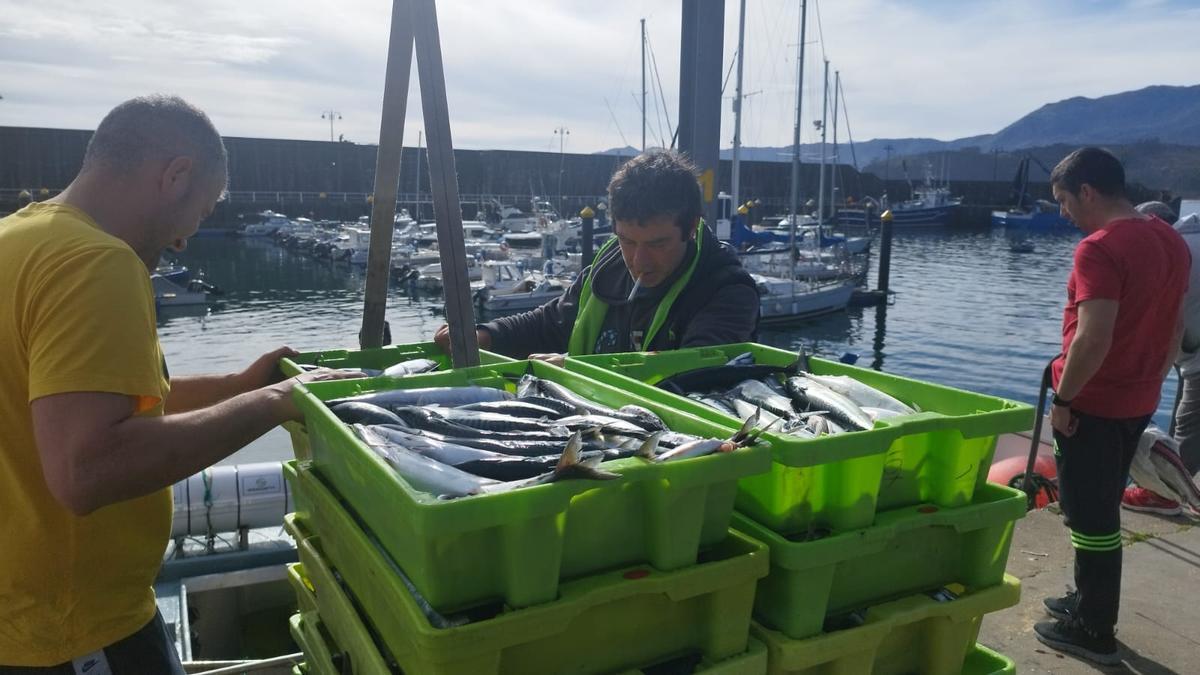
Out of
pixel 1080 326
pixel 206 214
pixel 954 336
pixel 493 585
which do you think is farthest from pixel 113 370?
pixel 954 336

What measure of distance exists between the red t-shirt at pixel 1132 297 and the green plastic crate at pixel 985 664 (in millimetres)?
2152

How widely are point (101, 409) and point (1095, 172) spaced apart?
4236mm

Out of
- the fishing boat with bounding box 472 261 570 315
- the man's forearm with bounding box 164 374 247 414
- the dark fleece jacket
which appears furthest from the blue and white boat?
the man's forearm with bounding box 164 374 247 414

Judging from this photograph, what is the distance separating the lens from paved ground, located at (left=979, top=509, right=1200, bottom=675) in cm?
369

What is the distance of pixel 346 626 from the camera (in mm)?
1867

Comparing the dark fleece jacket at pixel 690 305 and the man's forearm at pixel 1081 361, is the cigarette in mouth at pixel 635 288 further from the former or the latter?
the man's forearm at pixel 1081 361

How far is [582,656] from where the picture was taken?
61.8 inches

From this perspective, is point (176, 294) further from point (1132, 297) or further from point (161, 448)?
point (1132, 297)

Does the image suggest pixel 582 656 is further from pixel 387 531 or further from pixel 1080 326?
pixel 1080 326

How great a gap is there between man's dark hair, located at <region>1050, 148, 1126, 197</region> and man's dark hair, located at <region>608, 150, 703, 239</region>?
6.88 ft

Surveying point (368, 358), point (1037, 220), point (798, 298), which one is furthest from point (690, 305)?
point (1037, 220)

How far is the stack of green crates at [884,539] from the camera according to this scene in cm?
167

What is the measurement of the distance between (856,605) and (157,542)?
1.83 metres

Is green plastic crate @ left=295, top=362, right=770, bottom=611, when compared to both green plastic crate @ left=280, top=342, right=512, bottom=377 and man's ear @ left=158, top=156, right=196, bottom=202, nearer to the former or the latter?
man's ear @ left=158, top=156, right=196, bottom=202
